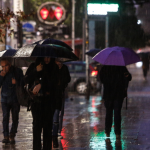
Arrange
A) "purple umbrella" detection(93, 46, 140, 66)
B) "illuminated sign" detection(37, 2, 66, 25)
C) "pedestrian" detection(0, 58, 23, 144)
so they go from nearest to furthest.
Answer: "pedestrian" detection(0, 58, 23, 144)
"purple umbrella" detection(93, 46, 140, 66)
"illuminated sign" detection(37, 2, 66, 25)

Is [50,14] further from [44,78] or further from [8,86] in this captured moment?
[44,78]

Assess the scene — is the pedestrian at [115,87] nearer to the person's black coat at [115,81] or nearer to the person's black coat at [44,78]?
the person's black coat at [115,81]

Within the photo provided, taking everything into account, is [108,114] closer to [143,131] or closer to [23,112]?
[143,131]

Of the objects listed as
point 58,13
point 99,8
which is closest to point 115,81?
point 99,8

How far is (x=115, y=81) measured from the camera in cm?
854

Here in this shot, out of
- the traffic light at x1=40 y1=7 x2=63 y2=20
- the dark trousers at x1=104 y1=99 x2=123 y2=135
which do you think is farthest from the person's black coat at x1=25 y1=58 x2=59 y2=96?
the traffic light at x1=40 y1=7 x2=63 y2=20

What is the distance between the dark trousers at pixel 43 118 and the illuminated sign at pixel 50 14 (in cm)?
1781

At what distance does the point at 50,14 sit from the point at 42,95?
18.2 metres

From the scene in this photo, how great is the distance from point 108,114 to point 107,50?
1.39m

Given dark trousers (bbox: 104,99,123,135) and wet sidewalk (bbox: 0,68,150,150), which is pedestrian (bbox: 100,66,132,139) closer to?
dark trousers (bbox: 104,99,123,135)

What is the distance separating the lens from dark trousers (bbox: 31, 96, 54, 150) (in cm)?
629

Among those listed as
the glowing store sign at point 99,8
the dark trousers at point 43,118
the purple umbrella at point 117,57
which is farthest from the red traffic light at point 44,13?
the dark trousers at point 43,118

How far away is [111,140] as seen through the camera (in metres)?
8.38

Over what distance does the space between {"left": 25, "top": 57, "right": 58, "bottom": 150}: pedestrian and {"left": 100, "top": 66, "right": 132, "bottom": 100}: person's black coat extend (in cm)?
234
